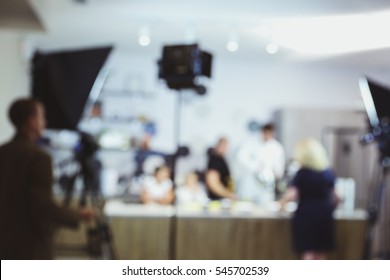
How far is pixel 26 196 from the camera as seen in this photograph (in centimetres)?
153

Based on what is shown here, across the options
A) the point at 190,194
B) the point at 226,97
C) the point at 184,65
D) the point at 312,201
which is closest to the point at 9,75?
the point at 184,65

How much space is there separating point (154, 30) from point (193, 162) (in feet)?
4.89

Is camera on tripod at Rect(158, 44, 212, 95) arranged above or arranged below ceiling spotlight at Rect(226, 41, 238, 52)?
below

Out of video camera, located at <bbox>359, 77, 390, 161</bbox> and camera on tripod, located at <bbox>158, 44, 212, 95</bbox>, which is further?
camera on tripod, located at <bbox>158, 44, 212, 95</bbox>

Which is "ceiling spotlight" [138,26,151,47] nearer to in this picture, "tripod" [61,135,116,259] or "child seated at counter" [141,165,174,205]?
"child seated at counter" [141,165,174,205]

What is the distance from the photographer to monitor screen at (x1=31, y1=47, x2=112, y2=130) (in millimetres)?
1970

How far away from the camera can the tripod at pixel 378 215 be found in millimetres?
2223

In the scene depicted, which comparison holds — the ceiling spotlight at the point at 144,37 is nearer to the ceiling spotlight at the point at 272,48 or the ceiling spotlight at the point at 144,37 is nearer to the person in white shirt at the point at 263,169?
the ceiling spotlight at the point at 272,48

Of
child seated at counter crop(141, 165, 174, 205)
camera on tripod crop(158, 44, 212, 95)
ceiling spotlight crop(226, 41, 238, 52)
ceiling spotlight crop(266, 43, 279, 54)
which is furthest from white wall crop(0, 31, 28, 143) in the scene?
ceiling spotlight crop(266, 43, 279, 54)

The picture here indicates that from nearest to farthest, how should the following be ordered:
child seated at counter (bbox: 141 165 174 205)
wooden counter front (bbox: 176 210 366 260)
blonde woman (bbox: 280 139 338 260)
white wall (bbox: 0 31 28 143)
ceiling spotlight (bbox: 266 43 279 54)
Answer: white wall (bbox: 0 31 28 143) → blonde woman (bbox: 280 139 338 260) → wooden counter front (bbox: 176 210 366 260) → child seated at counter (bbox: 141 165 174 205) → ceiling spotlight (bbox: 266 43 279 54)

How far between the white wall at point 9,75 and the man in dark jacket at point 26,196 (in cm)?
83

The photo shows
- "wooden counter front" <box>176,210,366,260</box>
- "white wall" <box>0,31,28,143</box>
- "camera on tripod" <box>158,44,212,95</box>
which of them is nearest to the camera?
"camera on tripod" <box>158,44,212,95</box>

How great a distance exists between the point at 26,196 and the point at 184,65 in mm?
763

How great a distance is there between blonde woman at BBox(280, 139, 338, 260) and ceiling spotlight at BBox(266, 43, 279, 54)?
32.5 inches
